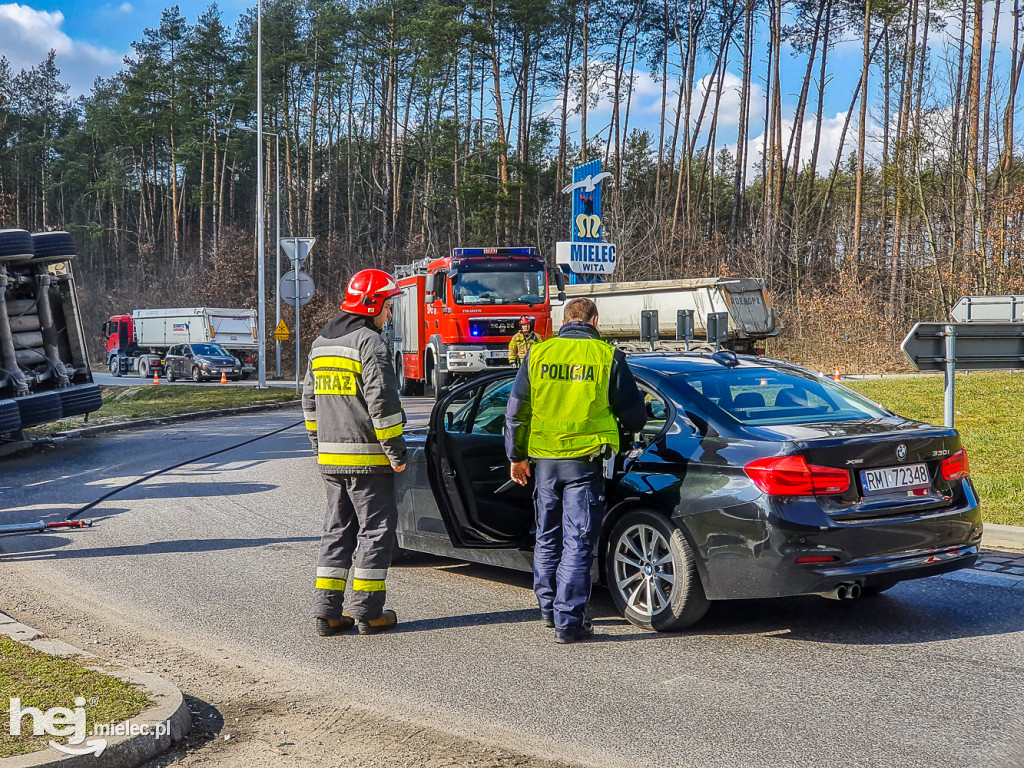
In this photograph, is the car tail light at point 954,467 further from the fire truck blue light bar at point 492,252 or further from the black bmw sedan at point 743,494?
the fire truck blue light bar at point 492,252

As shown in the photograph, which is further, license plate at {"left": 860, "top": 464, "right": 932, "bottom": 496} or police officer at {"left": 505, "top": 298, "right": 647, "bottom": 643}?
police officer at {"left": 505, "top": 298, "right": 647, "bottom": 643}

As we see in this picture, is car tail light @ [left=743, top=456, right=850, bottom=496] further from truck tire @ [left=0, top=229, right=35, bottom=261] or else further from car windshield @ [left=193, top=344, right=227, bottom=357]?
car windshield @ [left=193, top=344, right=227, bottom=357]

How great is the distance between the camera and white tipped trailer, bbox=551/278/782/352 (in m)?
30.4

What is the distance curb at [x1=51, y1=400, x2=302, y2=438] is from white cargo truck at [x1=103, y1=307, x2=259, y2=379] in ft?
60.8

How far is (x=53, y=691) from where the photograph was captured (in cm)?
440

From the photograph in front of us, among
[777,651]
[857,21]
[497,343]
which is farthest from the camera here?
[857,21]

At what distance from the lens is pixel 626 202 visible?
170 feet

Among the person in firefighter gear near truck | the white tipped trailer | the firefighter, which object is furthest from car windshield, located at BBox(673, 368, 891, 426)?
the white tipped trailer

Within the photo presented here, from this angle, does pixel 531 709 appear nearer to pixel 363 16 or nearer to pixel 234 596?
pixel 234 596

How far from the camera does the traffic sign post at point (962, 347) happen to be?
9133mm

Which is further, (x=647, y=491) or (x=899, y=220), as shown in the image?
(x=899, y=220)

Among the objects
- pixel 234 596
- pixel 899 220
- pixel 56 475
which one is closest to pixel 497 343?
pixel 56 475

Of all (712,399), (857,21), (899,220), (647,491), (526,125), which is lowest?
(647,491)

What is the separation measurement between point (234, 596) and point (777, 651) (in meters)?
3.43
